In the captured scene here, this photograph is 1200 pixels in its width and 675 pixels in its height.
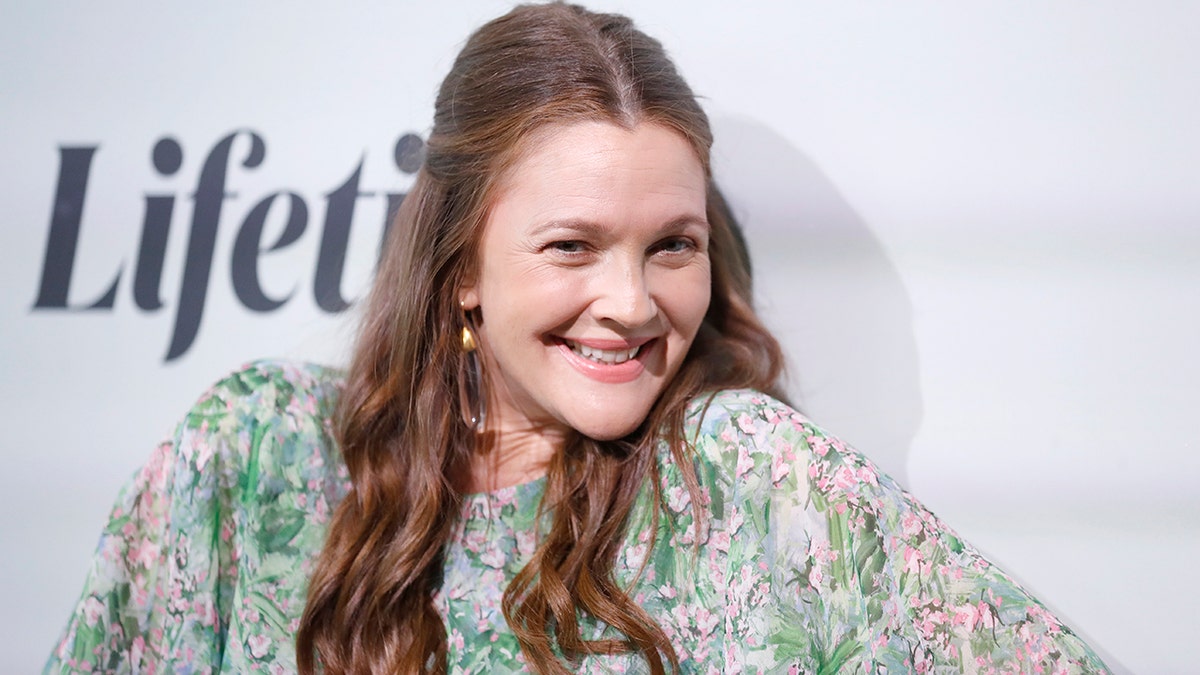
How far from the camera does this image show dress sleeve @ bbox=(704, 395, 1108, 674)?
3.99 feet

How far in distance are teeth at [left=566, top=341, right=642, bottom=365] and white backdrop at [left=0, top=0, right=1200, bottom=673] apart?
415mm

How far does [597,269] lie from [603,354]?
0.35 feet

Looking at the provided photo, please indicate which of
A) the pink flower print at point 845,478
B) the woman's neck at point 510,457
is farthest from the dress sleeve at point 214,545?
the pink flower print at point 845,478

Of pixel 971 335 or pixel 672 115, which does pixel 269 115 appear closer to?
pixel 672 115

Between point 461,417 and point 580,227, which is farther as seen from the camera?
point 461,417

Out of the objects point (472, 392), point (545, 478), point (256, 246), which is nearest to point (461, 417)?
point (472, 392)

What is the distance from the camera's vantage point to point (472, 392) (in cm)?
156

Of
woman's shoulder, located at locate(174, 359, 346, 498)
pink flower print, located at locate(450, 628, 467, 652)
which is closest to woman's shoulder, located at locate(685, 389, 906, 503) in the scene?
pink flower print, located at locate(450, 628, 467, 652)

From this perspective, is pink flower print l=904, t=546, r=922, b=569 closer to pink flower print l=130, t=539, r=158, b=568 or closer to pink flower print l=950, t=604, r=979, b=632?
pink flower print l=950, t=604, r=979, b=632

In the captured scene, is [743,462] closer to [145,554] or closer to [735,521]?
[735,521]

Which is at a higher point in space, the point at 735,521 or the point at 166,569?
the point at 735,521

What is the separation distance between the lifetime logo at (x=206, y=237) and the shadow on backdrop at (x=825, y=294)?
21.3 inches

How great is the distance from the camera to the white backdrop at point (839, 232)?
1.59 meters

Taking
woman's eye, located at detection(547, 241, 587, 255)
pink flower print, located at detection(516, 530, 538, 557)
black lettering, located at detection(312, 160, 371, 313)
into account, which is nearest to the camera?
woman's eye, located at detection(547, 241, 587, 255)
